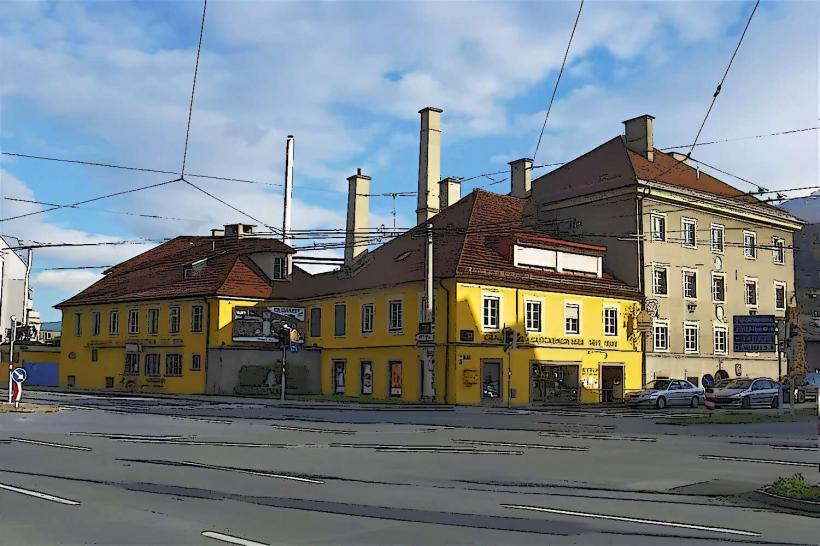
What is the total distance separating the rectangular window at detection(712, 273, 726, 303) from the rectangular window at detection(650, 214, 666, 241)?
508 cm

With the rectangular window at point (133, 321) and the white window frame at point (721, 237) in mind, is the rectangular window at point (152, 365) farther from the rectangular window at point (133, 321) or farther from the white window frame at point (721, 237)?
the white window frame at point (721, 237)

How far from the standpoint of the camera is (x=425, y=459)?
16.5 m

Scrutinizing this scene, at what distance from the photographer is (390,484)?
12.8 metres

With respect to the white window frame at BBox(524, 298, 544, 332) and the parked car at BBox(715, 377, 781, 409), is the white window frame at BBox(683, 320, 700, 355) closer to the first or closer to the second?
the parked car at BBox(715, 377, 781, 409)

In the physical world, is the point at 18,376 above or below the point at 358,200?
below

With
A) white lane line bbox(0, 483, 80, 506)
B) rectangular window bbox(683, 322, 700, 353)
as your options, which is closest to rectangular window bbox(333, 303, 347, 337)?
rectangular window bbox(683, 322, 700, 353)

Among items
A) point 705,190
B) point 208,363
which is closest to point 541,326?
point 705,190

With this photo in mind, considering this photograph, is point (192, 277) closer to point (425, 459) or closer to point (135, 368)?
point (135, 368)

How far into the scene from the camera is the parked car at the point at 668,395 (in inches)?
1558

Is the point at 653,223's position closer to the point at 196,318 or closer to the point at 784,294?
the point at 784,294

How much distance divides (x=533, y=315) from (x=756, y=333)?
41.3 feet

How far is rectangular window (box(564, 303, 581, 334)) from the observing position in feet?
146

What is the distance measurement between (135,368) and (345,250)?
15055 mm

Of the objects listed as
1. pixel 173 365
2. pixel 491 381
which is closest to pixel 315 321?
pixel 173 365
